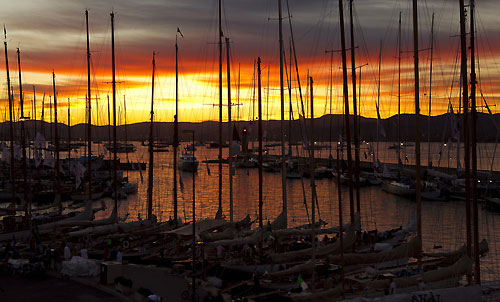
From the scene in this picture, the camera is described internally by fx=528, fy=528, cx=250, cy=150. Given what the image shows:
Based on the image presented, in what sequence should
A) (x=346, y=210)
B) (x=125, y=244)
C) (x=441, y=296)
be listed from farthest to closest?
(x=346, y=210) < (x=125, y=244) < (x=441, y=296)

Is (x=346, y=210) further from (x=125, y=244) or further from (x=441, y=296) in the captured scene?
(x=441, y=296)

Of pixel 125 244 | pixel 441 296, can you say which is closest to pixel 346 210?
pixel 125 244

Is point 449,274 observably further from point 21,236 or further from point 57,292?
point 21,236

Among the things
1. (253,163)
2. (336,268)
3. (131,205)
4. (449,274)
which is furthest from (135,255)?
(253,163)

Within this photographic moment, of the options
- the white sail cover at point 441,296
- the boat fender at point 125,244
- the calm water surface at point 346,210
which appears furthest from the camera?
the calm water surface at point 346,210

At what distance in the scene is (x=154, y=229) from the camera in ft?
141

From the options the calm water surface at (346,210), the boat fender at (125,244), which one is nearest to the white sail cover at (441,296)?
the calm water surface at (346,210)

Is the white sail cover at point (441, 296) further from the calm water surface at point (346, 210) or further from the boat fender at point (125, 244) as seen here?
the boat fender at point (125, 244)

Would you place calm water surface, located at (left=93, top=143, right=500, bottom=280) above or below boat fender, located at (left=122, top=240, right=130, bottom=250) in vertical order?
below

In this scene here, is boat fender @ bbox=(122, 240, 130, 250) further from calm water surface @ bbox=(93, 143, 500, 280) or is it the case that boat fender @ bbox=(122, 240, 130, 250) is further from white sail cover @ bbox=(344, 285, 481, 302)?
white sail cover @ bbox=(344, 285, 481, 302)

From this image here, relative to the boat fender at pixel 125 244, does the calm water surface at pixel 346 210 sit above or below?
below

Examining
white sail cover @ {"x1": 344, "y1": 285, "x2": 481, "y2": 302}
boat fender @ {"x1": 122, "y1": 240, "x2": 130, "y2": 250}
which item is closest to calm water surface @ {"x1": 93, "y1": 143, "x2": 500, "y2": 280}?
boat fender @ {"x1": 122, "y1": 240, "x2": 130, "y2": 250}

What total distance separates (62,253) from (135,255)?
5.02 meters

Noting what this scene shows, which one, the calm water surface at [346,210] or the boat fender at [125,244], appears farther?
the calm water surface at [346,210]
